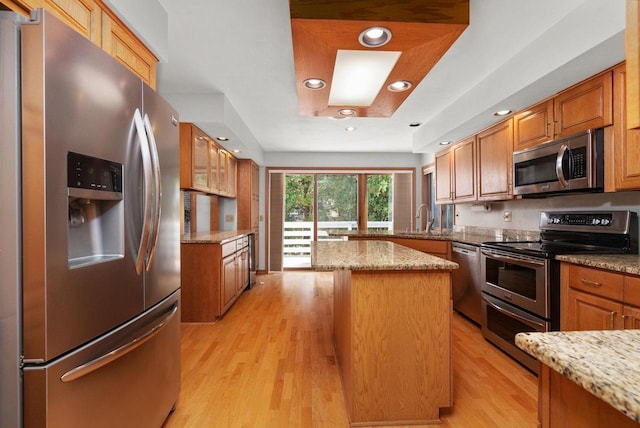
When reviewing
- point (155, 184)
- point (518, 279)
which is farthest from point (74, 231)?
point (518, 279)

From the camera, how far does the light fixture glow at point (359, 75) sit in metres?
1.75

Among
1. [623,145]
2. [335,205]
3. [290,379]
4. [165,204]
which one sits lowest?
[290,379]

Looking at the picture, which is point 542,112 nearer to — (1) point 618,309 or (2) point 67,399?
(1) point 618,309

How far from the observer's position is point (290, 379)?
2164mm

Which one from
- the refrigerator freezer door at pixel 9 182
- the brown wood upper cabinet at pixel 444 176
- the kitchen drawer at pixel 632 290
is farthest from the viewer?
the brown wood upper cabinet at pixel 444 176

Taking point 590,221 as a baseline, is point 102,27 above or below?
above

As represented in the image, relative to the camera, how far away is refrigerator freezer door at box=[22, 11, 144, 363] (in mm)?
891

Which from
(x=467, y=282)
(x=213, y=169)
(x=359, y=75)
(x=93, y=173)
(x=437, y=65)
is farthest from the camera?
(x=213, y=169)

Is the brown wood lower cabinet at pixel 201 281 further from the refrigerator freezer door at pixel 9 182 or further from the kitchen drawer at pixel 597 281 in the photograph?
the kitchen drawer at pixel 597 281

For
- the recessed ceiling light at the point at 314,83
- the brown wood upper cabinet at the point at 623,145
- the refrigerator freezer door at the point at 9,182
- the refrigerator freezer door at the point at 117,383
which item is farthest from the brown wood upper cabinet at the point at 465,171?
the refrigerator freezer door at the point at 9,182

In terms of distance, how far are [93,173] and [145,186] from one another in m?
0.24

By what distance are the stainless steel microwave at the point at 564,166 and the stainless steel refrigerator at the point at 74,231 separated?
2.71m

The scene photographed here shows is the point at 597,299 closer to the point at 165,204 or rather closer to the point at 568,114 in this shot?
the point at 568,114

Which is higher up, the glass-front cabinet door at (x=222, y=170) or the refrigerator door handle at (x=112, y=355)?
the glass-front cabinet door at (x=222, y=170)
